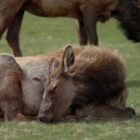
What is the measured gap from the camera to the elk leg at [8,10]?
10.9m

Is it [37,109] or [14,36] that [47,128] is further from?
[14,36]

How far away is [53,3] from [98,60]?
14.1 ft

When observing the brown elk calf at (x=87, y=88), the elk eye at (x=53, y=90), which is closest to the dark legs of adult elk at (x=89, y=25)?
the brown elk calf at (x=87, y=88)

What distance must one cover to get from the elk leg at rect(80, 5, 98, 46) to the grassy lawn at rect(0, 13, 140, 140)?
66 centimetres

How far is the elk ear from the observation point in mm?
6770

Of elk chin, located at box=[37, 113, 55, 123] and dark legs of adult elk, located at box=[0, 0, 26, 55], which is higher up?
elk chin, located at box=[37, 113, 55, 123]

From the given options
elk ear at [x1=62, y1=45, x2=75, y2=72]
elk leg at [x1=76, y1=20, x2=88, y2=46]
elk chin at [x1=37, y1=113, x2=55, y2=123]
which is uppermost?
elk ear at [x1=62, y1=45, x2=75, y2=72]

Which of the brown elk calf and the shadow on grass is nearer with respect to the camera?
the brown elk calf

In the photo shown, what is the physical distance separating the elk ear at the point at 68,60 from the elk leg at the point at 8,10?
4400 mm

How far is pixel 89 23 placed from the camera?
1138 centimetres

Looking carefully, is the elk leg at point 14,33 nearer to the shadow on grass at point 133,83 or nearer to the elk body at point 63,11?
the elk body at point 63,11

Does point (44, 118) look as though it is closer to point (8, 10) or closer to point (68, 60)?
point (68, 60)

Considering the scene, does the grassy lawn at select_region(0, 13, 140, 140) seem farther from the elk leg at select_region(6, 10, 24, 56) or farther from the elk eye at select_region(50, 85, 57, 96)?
the elk leg at select_region(6, 10, 24, 56)

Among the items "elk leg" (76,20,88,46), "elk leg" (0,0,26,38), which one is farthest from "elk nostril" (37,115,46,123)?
"elk leg" (76,20,88,46)
